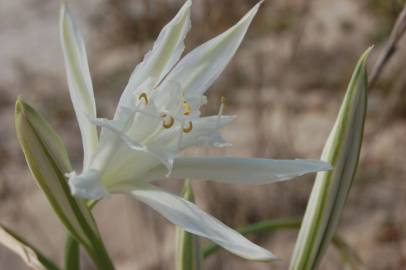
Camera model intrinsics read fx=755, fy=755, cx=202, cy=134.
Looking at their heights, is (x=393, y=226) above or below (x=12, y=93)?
below

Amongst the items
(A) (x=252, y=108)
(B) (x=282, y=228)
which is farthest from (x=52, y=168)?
(A) (x=252, y=108)

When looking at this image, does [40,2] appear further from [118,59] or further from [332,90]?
[332,90]

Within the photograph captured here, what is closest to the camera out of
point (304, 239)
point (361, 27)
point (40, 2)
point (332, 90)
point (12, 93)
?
point (304, 239)

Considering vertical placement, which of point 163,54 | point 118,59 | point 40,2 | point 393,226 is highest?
point 40,2

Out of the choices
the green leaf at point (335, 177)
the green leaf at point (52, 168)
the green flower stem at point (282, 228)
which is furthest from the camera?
the green flower stem at point (282, 228)

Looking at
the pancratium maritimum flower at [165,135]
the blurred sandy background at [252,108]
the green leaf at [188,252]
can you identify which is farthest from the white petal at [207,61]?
the blurred sandy background at [252,108]

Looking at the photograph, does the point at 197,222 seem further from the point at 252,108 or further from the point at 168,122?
the point at 252,108

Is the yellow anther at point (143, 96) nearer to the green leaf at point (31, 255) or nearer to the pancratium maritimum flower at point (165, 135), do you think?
the pancratium maritimum flower at point (165, 135)

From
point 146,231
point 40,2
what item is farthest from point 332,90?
point 40,2
